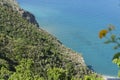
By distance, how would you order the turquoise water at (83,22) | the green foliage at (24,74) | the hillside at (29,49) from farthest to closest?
the turquoise water at (83,22) → the hillside at (29,49) → the green foliage at (24,74)

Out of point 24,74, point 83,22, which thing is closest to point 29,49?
point 24,74

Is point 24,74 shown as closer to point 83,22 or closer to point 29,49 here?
point 29,49

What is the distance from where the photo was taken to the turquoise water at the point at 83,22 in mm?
62062

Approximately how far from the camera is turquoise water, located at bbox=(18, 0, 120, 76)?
62.1m

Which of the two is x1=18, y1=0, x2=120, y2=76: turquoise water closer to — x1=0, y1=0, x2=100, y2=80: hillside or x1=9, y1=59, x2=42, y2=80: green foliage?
x1=0, y1=0, x2=100, y2=80: hillside

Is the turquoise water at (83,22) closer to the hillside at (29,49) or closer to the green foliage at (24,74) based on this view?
the hillside at (29,49)

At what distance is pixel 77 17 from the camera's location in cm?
8950

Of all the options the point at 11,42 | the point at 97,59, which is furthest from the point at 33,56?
the point at 97,59

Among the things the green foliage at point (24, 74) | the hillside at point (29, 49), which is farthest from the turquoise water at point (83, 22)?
the green foliage at point (24, 74)

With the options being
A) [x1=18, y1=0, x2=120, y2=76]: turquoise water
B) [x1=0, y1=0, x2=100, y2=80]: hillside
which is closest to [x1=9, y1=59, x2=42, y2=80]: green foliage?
[x1=0, y1=0, x2=100, y2=80]: hillside

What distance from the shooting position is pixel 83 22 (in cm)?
8344

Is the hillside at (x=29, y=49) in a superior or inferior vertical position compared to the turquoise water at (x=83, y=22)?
inferior

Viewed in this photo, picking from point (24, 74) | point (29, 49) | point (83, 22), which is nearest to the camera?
point (24, 74)

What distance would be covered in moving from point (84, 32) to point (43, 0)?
3039 cm
